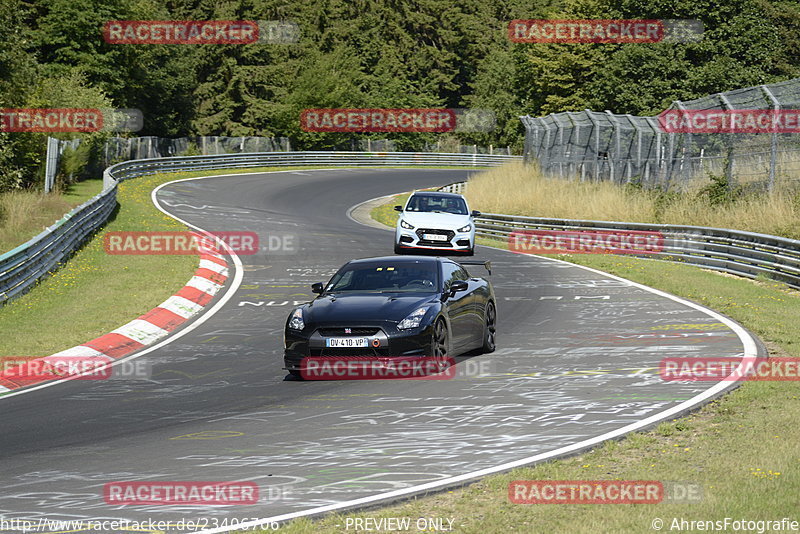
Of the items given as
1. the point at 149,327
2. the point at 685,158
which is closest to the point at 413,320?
the point at 149,327

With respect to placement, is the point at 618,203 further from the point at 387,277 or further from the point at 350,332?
the point at 350,332

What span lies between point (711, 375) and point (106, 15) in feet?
195

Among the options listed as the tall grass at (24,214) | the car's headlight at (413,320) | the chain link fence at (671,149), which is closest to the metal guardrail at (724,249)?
the chain link fence at (671,149)

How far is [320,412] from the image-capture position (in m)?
10.3

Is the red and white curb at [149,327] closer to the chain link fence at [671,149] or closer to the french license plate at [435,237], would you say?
the french license plate at [435,237]

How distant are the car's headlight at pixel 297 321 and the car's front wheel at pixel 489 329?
111 inches

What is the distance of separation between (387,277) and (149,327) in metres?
5.03

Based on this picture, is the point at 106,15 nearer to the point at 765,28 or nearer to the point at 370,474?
the point at 765,28

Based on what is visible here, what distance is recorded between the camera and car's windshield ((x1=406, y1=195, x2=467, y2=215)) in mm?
27609

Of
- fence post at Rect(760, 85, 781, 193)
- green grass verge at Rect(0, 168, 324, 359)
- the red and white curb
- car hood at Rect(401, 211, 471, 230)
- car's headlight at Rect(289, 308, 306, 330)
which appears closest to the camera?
car's headlight at Rect(289, 308, 306, 330)

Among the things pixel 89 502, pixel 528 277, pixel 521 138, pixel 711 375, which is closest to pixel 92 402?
pixel 89 502

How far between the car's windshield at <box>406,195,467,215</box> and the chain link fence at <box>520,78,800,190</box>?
713cm

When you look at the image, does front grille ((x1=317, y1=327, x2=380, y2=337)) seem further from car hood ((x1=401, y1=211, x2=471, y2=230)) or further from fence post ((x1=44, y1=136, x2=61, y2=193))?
fence post ((x1=44, y1=136, x2=61, y2=193))

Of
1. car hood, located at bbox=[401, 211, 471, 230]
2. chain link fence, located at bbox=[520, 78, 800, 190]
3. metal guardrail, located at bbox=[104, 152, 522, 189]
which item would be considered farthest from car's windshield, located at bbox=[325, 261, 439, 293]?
metal guardrail, located at bbox=[104, 152, 522, 189]
